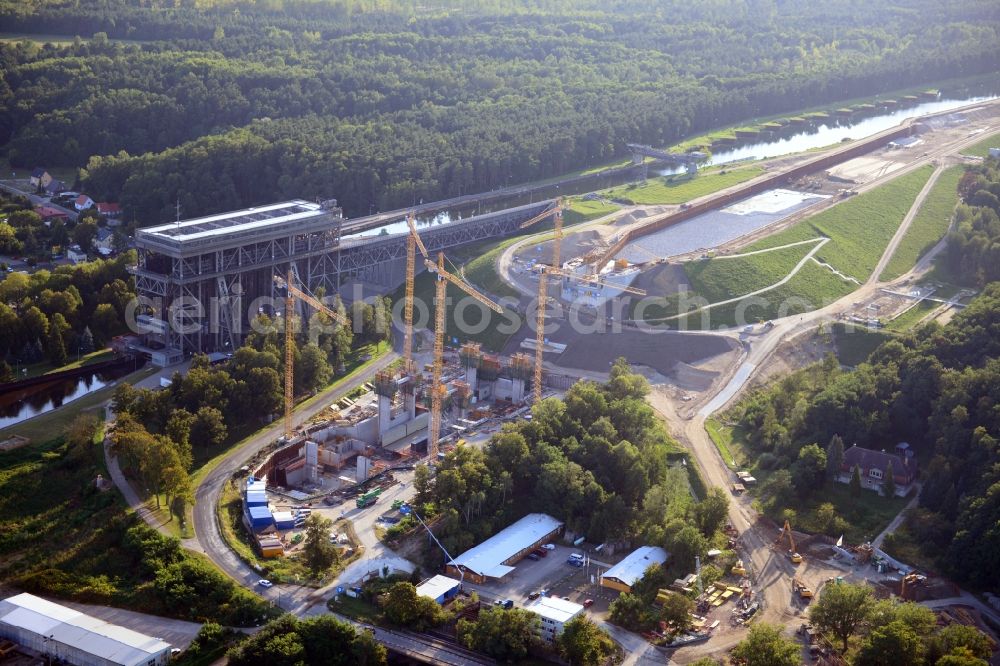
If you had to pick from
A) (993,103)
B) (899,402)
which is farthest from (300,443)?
(993,103)

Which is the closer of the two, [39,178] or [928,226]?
[928,226]

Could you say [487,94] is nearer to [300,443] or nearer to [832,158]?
[832,158]

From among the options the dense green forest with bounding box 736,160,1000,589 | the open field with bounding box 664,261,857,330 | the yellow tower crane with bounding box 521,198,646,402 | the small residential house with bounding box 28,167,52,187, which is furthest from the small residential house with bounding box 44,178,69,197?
the dense green forest with bounding box 736,160,1000,589

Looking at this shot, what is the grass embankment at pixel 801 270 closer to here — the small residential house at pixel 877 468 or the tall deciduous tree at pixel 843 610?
the small residential house at pixel 877 468

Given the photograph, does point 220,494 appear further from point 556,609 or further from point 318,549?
point 556,609

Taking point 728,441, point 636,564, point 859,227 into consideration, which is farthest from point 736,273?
point 636,564

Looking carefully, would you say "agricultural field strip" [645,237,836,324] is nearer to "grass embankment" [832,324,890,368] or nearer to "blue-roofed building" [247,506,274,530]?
"grass embankment" [832,324,890,368]
